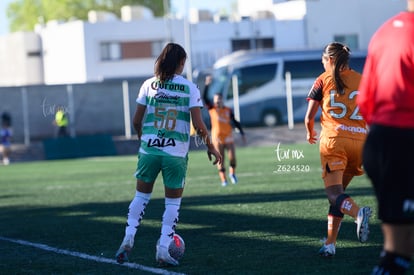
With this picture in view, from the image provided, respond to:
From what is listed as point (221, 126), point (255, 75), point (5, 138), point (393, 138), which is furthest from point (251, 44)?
point (393, 138)

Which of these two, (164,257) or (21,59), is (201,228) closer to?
(164,257)

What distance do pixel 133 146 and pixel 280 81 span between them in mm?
10033

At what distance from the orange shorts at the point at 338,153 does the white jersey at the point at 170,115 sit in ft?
4.00

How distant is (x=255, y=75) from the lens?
1897 inches

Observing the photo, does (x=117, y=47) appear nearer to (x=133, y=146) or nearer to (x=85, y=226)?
(x=133, y=146)

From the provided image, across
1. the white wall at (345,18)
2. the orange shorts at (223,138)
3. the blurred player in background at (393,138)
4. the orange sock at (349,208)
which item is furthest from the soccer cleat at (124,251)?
the white wall at (345,18)

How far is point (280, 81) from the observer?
48.1m

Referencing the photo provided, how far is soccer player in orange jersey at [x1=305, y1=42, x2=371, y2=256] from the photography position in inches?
350

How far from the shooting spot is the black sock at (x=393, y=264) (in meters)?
5.36

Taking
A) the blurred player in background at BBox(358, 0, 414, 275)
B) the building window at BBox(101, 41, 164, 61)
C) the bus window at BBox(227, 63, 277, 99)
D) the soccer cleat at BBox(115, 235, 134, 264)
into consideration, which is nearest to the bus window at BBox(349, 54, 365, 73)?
the bus window at BBox(227, 63, 277, 99)

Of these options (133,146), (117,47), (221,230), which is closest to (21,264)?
(221,230)

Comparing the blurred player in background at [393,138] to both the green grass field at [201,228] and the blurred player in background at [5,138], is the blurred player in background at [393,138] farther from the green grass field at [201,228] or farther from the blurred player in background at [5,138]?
the blurred player in background at [5,138]

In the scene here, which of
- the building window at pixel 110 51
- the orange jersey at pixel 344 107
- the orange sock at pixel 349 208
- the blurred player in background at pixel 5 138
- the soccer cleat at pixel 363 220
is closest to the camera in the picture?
the soccer cleat at pixel 363 220

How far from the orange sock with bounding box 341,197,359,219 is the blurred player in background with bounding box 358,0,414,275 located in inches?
124
